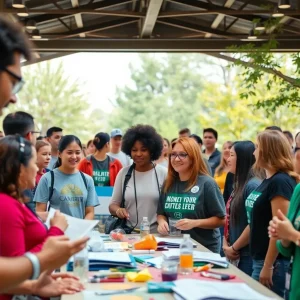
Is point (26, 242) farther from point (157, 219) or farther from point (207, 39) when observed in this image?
point (207, 39)

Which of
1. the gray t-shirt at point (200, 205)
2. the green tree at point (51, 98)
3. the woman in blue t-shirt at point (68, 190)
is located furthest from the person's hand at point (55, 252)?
the green tree at point (51, 98)

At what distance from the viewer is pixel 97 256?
389 centimetres

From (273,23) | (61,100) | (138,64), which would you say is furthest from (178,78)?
(273,23)

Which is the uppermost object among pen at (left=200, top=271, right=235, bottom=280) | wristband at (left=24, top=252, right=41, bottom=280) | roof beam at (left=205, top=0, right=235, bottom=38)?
roof beam at (left=205, top=0, right=235, bottom=38)

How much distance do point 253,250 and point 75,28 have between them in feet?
35.5

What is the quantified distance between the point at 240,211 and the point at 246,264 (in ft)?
1.35

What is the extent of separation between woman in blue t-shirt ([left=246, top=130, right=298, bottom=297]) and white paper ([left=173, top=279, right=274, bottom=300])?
103cm

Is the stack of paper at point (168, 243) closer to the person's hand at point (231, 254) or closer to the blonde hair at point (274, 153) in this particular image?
the person's hand at point (231, 254)

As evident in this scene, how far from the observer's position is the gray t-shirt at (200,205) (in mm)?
5074

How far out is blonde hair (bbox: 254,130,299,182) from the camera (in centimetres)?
433

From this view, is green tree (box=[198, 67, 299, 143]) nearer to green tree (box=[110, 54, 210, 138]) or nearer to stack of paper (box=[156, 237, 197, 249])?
green tree (box=[110, 54, 210, 138])

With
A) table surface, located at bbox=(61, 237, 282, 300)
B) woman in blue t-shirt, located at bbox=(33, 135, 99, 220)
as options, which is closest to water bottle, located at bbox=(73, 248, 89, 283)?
table surface, located at bbox=(61, 237, 282, 300)

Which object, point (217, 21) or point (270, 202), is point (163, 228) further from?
point (217, 21)

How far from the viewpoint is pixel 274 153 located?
4367 mm
